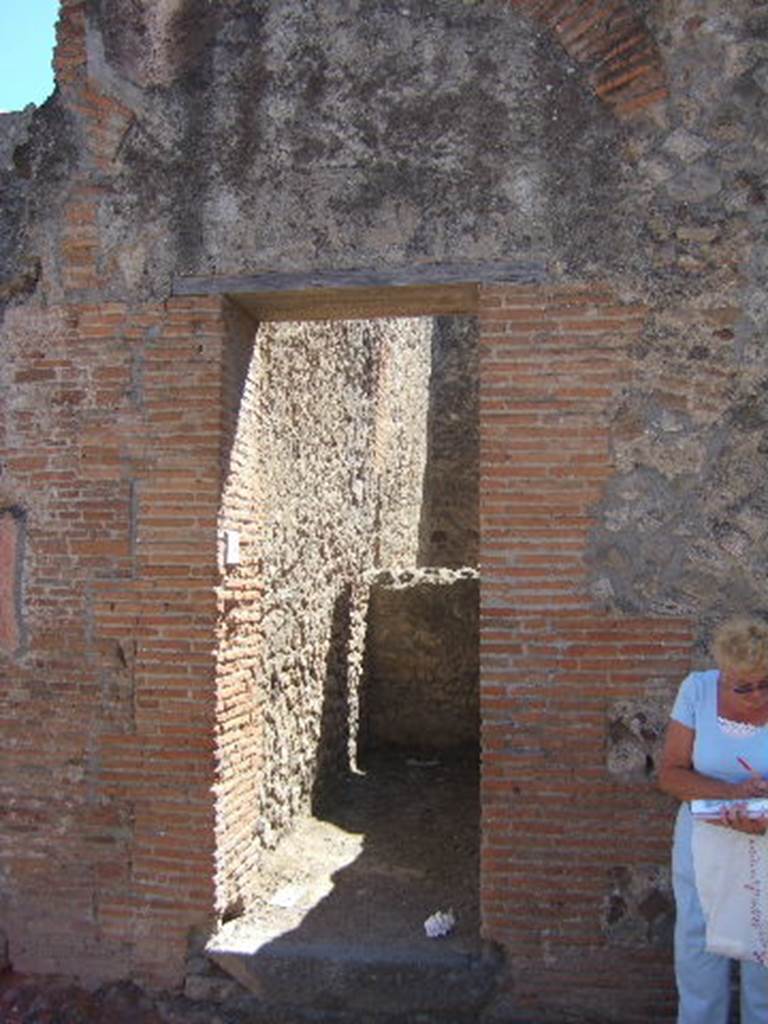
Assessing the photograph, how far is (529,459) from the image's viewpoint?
15.0ft

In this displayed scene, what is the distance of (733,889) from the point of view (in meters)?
3.38

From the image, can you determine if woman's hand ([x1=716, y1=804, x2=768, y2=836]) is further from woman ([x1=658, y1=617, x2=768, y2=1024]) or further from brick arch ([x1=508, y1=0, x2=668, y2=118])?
brick arch ([x1=508, y1=0, x2=668, y2=118])

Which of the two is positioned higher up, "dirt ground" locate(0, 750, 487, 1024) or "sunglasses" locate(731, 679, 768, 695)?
"sunglasses" locate(731, 679, 768, 695)

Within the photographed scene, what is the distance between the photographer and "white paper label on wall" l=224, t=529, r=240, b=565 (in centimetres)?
497

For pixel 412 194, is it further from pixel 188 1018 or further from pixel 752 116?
pixel 188 1018

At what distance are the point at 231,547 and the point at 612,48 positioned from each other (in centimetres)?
278

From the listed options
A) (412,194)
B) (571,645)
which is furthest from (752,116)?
(571,645)

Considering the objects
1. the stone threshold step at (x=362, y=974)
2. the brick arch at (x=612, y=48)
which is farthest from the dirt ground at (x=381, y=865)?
the brick arch at (x=612, y=48)

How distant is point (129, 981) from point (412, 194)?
147 inches

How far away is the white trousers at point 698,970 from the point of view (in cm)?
360

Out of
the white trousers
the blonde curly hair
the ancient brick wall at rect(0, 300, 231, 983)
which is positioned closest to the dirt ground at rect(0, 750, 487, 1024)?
the ancient brick wall at rect(0, 300, 231, 983)

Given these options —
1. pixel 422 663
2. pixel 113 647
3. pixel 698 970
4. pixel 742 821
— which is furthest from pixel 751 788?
pixel 422 663

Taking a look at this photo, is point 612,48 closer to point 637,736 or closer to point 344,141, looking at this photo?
point 344,141

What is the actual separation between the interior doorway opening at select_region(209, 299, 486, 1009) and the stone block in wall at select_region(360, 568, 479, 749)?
0.02m
